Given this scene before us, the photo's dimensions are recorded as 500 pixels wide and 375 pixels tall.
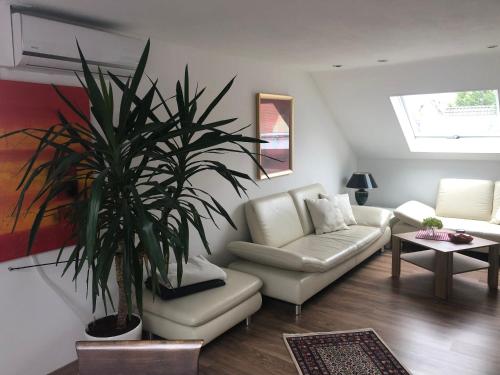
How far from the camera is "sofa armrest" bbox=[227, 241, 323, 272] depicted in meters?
3.42

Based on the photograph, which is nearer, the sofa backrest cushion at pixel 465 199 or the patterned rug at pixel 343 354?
the patterned rug at pixel 343 354

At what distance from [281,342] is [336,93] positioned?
11.3 feet

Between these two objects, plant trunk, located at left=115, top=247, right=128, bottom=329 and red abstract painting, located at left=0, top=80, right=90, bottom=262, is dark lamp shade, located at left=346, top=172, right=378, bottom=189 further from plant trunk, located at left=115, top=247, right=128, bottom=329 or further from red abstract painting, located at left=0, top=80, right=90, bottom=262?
red abstract painting, located at left=0, top=80, right=90, bottom=262

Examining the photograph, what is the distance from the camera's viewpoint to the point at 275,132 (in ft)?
15.0

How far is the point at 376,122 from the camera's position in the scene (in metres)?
5.54

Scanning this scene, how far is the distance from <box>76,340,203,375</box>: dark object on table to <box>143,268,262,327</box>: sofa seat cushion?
46.1 inches

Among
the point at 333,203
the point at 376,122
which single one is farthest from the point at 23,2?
the point at 376,122

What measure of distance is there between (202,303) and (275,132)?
231cm

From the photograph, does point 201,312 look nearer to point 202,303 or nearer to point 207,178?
point 202,303

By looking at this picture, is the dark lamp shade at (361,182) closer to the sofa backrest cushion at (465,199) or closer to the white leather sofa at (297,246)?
the white leather sofa at (297,246)

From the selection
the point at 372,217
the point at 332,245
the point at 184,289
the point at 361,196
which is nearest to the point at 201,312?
the point at 184,289

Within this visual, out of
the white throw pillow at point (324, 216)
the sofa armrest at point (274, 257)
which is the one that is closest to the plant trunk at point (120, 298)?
the sofa armrest at point (274, 257)

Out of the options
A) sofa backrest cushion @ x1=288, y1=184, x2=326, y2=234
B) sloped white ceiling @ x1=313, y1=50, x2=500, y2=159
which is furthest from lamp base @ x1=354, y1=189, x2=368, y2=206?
sofa backrest cushion @ x1=288, y1=184, x2=326, y2=234

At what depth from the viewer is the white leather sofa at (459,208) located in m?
5.05
